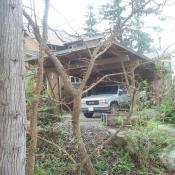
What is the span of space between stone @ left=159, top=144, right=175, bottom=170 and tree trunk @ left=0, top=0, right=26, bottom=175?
630 cm

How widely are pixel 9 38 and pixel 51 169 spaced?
533 cm

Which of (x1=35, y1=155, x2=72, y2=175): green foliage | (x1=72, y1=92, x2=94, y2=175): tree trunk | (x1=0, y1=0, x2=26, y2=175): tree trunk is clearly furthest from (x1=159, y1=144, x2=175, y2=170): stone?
(x1=0, y1=0, x2=26, y2=175): tree trunk

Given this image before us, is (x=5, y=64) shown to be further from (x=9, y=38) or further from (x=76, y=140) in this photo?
(x=76, y=140)

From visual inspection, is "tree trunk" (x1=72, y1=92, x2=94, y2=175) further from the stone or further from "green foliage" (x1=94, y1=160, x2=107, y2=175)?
the stone

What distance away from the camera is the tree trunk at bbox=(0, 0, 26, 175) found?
2.57 m


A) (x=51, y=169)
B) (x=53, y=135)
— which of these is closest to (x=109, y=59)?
(x=53, y=135)

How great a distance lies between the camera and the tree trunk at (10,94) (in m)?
2.57

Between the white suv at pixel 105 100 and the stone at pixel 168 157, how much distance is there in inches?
311

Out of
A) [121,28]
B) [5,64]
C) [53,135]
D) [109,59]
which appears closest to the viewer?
[5,64]

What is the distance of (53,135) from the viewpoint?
29.9 feet

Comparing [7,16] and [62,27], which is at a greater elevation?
[62,27]

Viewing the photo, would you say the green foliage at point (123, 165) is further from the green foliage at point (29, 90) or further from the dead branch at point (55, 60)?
the green foliage at point (29, 90)

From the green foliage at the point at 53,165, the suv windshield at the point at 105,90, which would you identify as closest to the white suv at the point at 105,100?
the suv windshield at the point at 105,90

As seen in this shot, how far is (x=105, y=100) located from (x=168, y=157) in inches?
335
